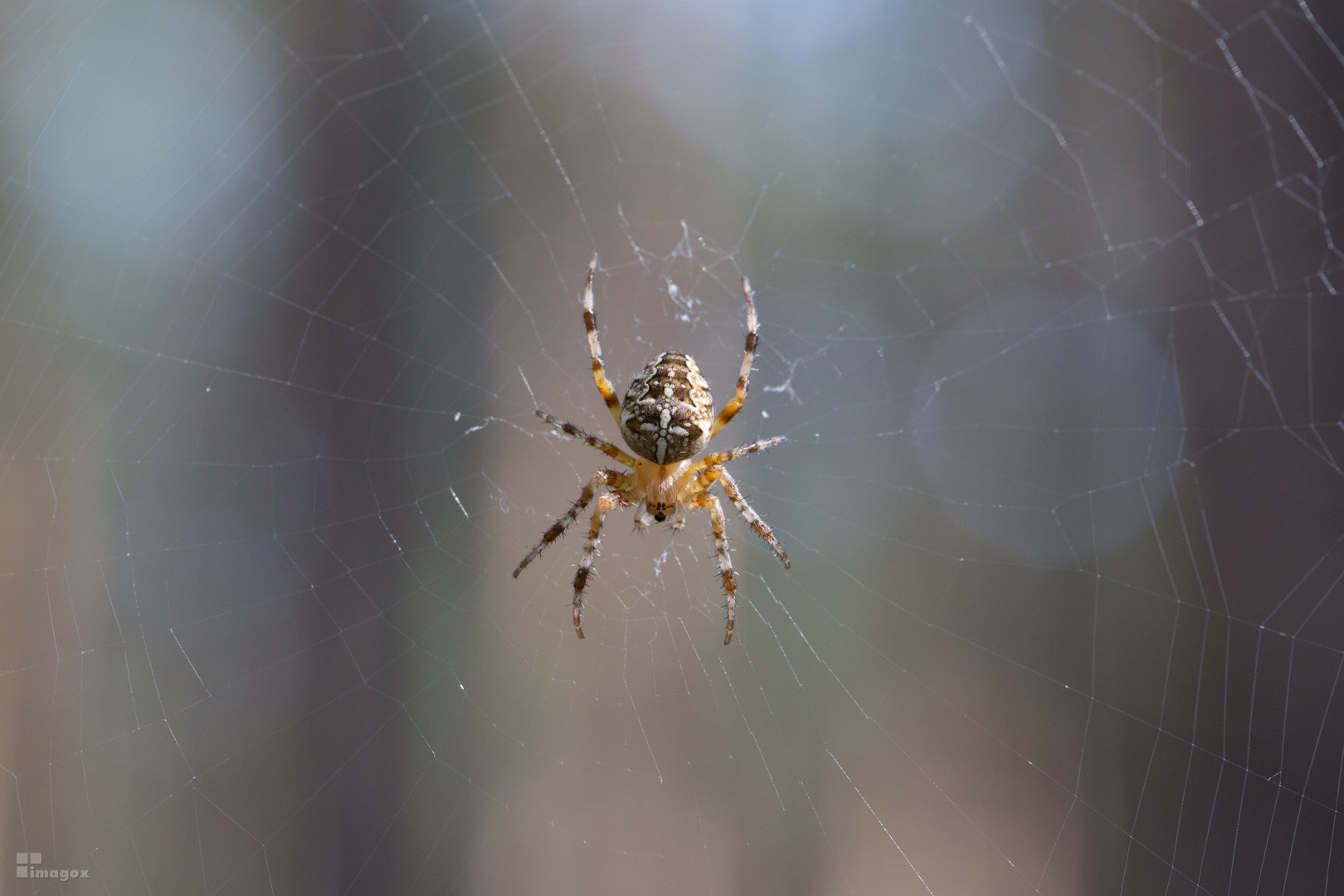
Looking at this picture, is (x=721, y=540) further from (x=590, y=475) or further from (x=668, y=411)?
(x=590, y=475)

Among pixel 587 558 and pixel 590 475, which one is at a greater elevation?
pixel 590 475

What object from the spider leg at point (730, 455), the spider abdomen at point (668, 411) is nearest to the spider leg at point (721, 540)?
the spider leg at point (730, 455)

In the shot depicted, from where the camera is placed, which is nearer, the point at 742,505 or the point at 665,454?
the point at 665,454

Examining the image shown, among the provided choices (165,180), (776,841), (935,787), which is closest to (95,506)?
(165,180)

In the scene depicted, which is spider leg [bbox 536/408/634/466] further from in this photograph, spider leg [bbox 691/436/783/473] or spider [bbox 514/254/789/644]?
spider leg [bbox 691/436/783/473]

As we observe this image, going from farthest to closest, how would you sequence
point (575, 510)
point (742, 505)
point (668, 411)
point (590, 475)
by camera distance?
point (590, 475), point (742, 505), point (575, 510), point (668, 411)

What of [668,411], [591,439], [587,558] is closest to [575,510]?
[587,558]

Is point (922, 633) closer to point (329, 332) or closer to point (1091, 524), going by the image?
point (1091, 524)
